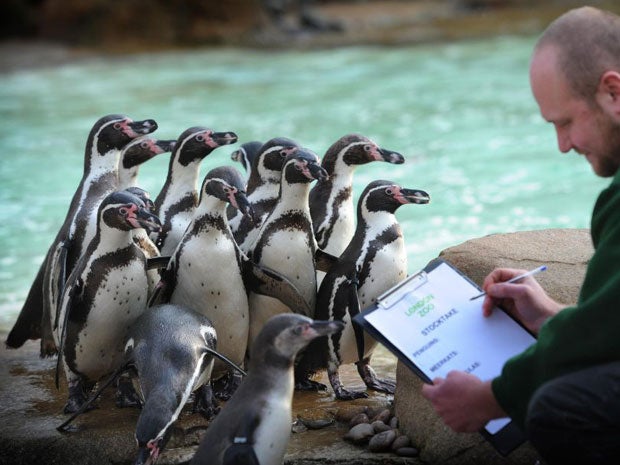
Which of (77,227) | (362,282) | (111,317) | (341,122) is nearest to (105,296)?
(111,317)

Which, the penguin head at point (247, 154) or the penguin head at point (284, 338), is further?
the penguin head at point (247, 154)

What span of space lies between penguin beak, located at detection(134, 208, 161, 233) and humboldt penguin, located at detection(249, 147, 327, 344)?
52 cm

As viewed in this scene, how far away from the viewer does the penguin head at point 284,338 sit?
10.0 feet

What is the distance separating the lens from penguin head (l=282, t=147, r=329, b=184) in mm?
4219

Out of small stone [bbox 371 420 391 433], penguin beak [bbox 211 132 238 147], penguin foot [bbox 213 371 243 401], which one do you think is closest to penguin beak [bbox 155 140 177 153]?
penguin beak [bbox 211 132 238 147]

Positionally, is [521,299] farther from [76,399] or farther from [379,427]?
[76,399]

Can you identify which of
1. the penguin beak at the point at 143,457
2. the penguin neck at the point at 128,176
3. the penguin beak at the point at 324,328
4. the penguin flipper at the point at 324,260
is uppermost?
the penguin beak at the point at 324,328

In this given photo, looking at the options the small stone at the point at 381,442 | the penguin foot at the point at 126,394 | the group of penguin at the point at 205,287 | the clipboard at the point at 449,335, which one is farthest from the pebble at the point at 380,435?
the penguin foot at the point at 126,394

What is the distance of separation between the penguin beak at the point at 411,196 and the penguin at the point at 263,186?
0.59m

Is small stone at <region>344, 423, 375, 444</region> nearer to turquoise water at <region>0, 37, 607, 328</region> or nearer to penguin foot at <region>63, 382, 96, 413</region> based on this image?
penguin foot at <region>63, 382, 96, 413</region>

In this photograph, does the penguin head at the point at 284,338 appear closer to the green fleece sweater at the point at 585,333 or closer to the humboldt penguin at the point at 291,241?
the green fleece sweater at the point at 585,333

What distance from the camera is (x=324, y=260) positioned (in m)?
4.36

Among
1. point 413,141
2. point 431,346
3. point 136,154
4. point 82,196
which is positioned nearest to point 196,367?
point 431,346

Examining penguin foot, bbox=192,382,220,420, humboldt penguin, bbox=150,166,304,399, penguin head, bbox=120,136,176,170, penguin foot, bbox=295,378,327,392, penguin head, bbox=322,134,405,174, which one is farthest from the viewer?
→ penguin head, bbox=120,136,176,170
